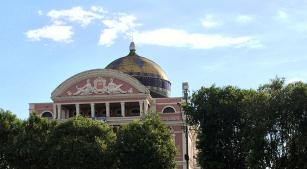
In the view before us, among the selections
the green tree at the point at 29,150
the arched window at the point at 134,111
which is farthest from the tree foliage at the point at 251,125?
the arched window at the point at 134,111

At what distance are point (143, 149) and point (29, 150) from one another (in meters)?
11.6

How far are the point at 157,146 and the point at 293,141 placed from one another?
14140mm

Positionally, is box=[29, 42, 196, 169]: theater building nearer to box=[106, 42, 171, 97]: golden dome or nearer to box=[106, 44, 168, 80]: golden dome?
box=[106, 42, 171, 97]: golden dome

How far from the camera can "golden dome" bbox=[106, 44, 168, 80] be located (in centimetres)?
10212

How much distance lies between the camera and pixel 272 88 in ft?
209

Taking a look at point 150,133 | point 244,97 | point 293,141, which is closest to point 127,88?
point 150,133

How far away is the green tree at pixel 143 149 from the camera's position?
65312 mm

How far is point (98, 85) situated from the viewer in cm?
9212

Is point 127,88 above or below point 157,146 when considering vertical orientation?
above

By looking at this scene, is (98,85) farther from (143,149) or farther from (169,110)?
(143,149)

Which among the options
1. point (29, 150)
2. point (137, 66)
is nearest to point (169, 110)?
point (137, 66)

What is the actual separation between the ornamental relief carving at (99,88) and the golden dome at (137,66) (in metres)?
9.97

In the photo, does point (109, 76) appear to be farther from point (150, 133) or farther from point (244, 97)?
point (244, 97)

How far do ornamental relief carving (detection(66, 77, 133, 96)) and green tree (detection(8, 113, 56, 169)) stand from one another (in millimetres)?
22901
